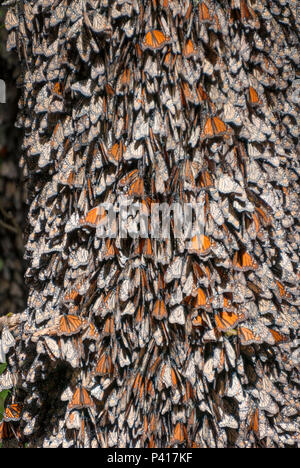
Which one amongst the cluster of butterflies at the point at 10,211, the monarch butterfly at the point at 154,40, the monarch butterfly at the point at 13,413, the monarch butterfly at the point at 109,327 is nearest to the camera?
the monarch butterfly at the point at 154,40

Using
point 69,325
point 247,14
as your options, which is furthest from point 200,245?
point 247,14

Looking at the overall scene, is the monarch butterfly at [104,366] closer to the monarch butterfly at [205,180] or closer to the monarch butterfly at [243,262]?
the monarch butterfly at [243,262]

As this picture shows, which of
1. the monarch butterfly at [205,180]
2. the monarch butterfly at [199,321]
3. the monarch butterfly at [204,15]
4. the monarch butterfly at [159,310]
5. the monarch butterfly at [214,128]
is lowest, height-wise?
the monarch butterfly at [199,321]

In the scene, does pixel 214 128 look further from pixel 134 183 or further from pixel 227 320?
pixel 227 320

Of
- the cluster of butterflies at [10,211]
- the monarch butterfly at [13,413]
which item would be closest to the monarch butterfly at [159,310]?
the monarch butterfly at [13,413]

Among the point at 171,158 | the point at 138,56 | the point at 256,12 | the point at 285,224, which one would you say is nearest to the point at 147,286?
the point at 171,158

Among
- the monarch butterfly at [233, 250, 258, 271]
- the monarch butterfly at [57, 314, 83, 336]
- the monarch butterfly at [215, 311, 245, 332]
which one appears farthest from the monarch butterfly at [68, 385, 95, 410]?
the monarch butterfly at [233, 250, 258, 271]
